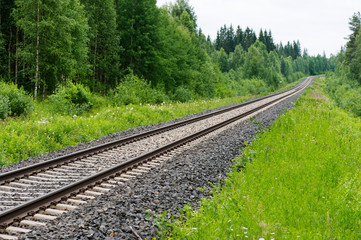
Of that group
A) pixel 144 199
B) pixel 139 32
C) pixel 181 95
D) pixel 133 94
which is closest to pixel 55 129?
pixel 144 199

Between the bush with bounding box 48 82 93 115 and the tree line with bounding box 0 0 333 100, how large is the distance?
506 cm

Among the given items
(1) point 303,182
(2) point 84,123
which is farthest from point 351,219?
(2) point 84,123

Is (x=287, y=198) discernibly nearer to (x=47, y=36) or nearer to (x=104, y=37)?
(x=47, y=36)

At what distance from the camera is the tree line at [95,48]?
84.9 ft

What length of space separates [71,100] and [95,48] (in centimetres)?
1793

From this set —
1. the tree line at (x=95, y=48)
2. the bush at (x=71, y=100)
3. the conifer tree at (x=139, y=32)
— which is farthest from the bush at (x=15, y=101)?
the conifer tree at (x=139, y=32)

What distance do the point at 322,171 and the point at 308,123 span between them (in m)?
6.25

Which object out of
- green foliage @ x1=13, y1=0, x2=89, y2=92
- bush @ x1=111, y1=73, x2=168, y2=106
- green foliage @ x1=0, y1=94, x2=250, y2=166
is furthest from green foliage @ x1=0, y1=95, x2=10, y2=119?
green foliage @ x1=13, y1=0, x2=89, y2=92

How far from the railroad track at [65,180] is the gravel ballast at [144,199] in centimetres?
38

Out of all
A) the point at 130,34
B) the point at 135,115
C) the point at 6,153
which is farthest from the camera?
the point at 130,34

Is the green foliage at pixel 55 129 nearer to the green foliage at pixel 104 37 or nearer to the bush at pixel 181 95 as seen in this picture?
the green foliage at pixel 104 37

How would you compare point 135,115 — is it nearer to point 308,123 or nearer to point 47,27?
point 308,123

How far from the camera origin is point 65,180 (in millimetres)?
7043

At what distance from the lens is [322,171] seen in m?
7.33
